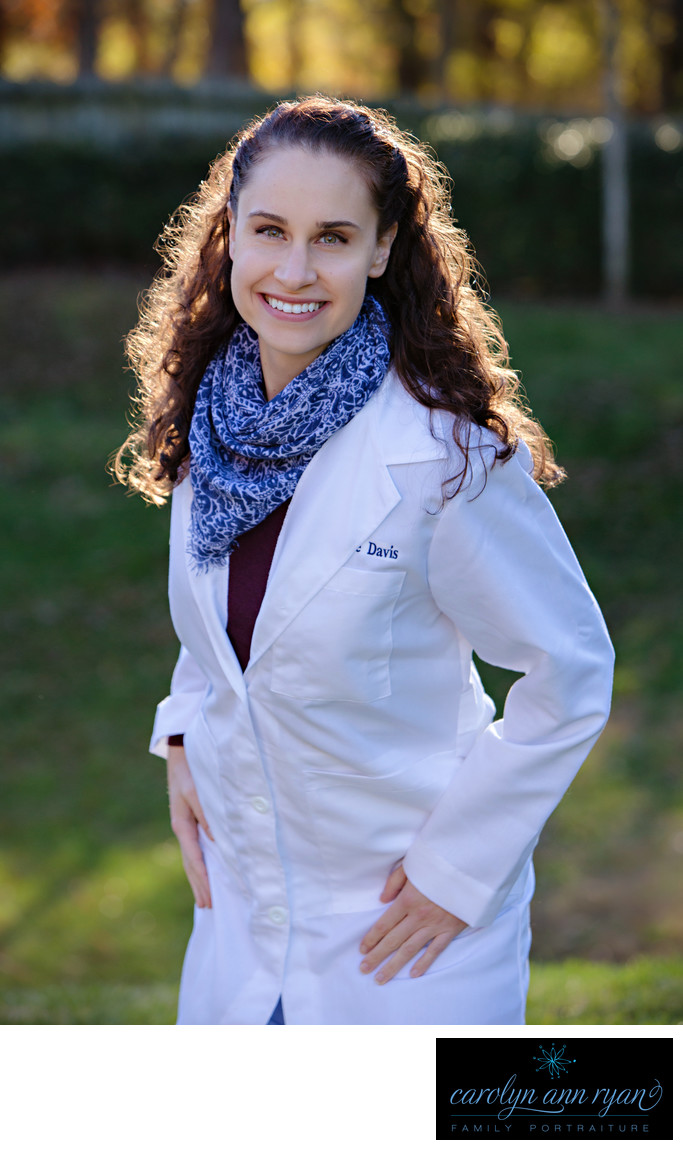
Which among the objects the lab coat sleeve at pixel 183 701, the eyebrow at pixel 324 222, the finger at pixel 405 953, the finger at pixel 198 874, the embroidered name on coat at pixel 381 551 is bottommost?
the finger at pixel 198 874

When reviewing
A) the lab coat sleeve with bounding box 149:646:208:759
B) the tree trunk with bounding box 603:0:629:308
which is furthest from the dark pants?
the tree trunk with bounding box 603:0:629:308

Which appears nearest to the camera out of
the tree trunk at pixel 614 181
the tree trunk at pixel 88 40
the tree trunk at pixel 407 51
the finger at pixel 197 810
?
the finger at pixel 197 810

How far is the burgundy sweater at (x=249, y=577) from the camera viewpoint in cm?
196

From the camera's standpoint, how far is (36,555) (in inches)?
305

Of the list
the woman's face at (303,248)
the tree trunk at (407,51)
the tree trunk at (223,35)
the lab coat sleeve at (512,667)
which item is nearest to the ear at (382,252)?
the woman's face at (303,248)

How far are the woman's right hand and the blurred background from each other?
53.9 inches

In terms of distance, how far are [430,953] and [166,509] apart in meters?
6.46

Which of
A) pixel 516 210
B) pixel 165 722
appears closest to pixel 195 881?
pixel 165 722

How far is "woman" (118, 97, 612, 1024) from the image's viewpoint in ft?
5.88

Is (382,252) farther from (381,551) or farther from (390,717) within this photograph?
(390,717)

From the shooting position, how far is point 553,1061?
6.79 ft

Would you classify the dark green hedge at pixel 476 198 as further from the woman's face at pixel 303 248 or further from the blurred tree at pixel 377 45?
the woman's face at pixel 303 248

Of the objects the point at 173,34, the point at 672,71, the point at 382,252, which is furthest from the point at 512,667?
the point at 173,34

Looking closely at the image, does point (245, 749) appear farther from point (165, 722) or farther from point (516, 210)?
point (516, 210)
